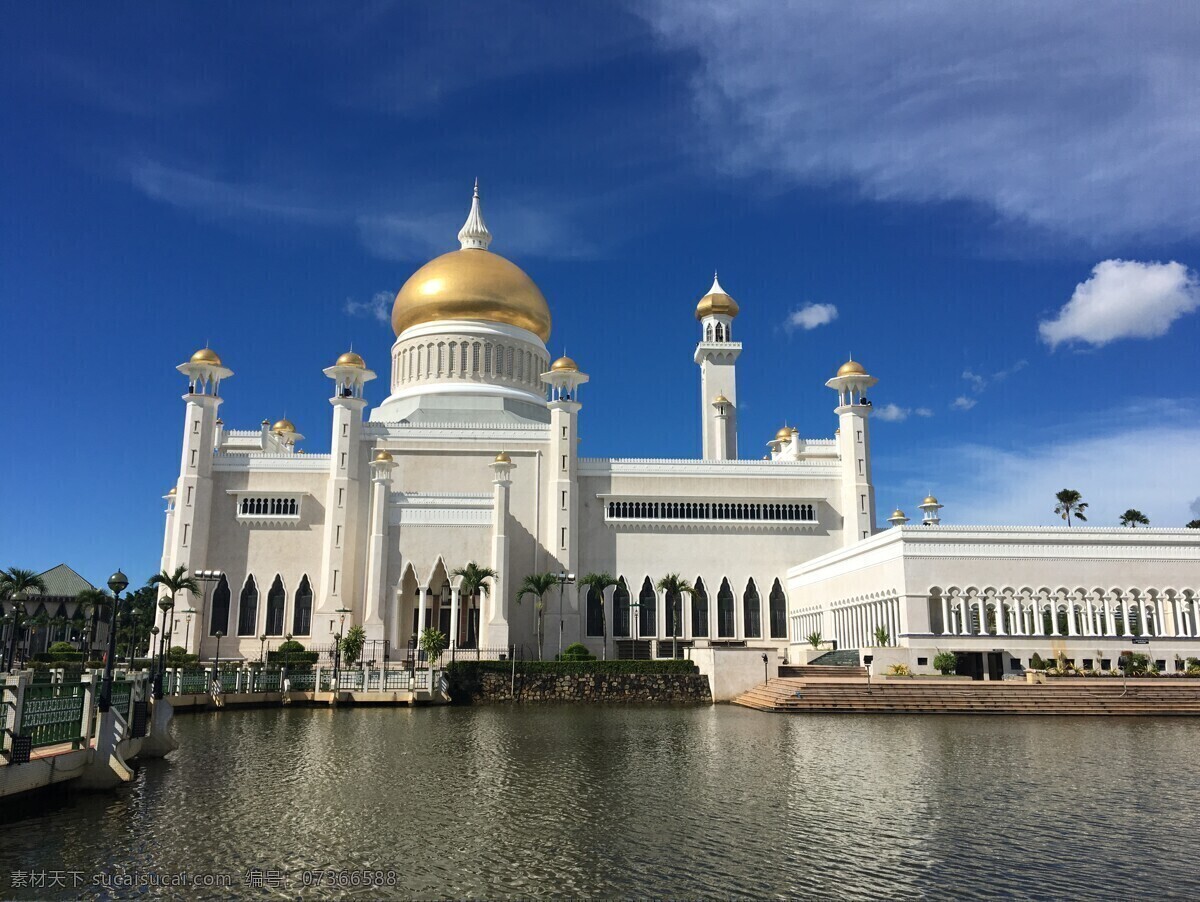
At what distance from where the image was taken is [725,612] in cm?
4662

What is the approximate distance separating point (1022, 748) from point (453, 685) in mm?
20748

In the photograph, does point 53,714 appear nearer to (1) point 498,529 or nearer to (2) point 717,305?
(1) point 498,529

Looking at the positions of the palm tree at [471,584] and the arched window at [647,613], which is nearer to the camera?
the palm tree at [471,584]

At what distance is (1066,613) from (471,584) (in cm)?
2264

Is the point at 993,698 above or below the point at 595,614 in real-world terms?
below

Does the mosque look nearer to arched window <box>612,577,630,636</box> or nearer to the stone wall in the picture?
arched window <box>612,577,630,636</box>

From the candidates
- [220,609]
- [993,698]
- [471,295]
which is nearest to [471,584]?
[220,609]

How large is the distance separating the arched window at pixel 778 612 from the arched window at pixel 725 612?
1900 mm

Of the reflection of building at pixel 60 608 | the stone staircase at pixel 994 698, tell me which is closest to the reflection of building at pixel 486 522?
the stone staircase at pixel 994 698

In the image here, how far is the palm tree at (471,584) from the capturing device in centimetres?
4062

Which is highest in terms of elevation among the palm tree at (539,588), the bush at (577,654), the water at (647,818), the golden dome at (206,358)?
the golden dome at (206,358)

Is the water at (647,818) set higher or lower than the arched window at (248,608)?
lower

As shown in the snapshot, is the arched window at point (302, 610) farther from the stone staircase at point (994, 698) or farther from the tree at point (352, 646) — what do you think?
the stone staircase at point (994, 698)

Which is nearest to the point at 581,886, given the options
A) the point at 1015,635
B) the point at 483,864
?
the point at 483,864
